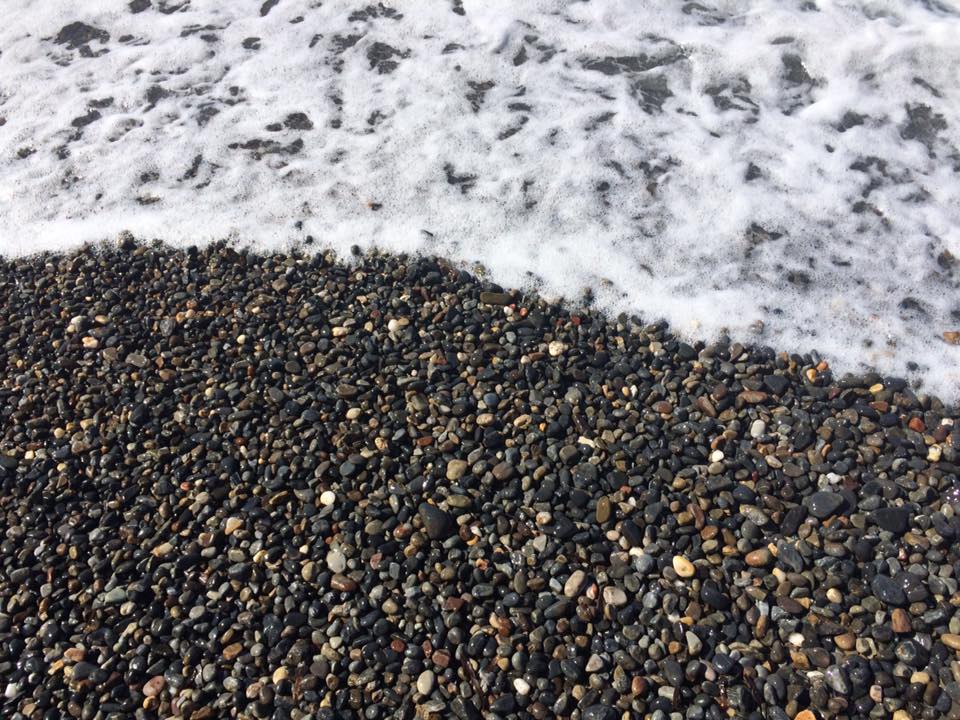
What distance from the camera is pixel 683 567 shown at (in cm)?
353

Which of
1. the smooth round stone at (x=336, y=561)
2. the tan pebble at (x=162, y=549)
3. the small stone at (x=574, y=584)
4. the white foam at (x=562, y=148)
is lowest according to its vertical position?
the tan pebble at (x=162, y=549)

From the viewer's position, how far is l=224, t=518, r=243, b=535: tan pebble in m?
3.80

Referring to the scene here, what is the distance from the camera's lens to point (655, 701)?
3168 millimetres

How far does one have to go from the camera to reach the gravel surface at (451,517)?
327cm

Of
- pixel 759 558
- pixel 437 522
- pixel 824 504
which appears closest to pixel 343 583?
pixel 437 522

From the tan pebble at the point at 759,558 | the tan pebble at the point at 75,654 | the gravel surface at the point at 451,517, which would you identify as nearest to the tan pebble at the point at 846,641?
the gravel surface at the point at 451,517

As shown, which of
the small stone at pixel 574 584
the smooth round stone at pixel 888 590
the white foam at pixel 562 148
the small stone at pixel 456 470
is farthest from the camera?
the white foam at pixel 562 148

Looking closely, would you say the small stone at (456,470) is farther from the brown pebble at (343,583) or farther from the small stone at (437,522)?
the brown pebble at (343,583)

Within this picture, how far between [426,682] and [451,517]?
789mm

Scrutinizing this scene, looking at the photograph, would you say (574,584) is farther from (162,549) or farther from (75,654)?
(75,654)

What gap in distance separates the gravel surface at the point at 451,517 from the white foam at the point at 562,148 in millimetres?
485

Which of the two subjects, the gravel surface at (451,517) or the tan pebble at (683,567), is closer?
the gravel surface at (451,517)

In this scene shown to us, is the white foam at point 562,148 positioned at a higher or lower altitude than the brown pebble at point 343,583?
higher

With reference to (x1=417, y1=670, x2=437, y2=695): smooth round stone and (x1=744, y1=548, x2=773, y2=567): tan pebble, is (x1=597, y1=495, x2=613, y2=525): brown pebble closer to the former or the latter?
(x1=744, y1=548, x2=773, y2=567): tan pebble
